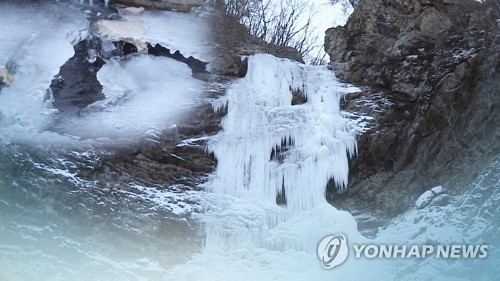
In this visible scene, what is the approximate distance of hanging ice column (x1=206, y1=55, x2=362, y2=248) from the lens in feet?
25.5

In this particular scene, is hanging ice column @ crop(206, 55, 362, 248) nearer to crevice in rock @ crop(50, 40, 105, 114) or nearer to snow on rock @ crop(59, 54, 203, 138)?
snow on rock @ crop(59, 54, 203, 138)

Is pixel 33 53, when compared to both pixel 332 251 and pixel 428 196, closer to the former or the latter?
pixel 332 251

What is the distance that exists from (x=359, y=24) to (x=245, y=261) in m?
4.43

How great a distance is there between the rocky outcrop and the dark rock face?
3313 mm

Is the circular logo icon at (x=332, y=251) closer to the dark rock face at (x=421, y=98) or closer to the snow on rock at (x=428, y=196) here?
the dark rock face at (x=421, y=98)

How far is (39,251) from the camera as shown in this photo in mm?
7348

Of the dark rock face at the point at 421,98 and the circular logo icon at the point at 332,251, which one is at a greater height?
the dark rock face at the point at 421,98

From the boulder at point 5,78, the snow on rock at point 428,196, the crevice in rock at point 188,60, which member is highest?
the crevice in rock at point 188,60

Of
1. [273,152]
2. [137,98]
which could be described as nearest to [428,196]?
[273,152]

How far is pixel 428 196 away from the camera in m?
7.77

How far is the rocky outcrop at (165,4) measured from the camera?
36.3 feet

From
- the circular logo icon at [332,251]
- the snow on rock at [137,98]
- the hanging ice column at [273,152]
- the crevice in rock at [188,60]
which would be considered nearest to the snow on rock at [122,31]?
the crevice in rock at [188,60]

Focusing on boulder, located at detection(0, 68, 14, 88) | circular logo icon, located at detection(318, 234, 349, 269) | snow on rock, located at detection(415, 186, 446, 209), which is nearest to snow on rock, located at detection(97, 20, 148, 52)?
boulder, located at detection(0, 68, 14, 88)

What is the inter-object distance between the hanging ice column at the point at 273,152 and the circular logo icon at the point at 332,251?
0.54m
